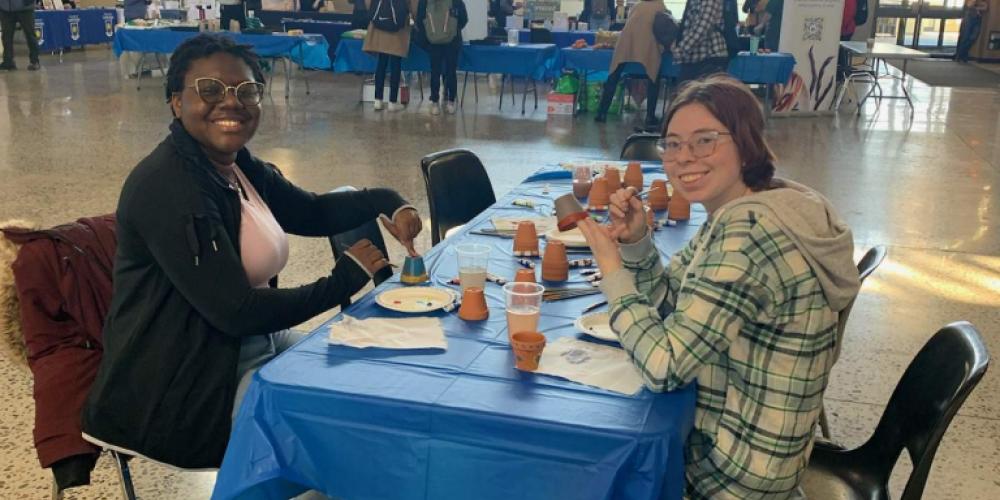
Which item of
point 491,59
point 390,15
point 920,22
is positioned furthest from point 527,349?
point 920,22

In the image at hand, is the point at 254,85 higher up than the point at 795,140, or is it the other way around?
the point at 254,85

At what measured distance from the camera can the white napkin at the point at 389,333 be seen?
178cm

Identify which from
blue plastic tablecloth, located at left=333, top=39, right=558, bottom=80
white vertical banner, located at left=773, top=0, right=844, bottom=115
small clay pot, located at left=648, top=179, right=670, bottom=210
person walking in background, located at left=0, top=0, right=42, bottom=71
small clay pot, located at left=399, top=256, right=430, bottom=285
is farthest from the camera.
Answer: person walking in background, located at left=0, top=0, right=42, bottom=71

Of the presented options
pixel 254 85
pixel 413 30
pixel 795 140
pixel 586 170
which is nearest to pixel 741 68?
pixel 795 140

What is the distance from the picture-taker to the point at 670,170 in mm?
1807

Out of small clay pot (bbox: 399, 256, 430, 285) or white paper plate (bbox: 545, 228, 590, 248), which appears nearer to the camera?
small clay pot (bbox: 399, 256, 430, 285)

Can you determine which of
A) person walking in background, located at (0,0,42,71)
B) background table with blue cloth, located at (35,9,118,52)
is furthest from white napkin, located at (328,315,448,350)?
background table with blue cloth, located at (35,9,118,52)

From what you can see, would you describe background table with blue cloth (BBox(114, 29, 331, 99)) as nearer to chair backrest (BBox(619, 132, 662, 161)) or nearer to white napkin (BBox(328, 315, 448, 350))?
chair backrest (BBox(619, 132, 662, 161))

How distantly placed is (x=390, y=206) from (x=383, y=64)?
7.49m

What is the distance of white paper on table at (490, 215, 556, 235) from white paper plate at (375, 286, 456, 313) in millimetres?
673

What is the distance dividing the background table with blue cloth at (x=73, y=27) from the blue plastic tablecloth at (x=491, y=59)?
6.39 m

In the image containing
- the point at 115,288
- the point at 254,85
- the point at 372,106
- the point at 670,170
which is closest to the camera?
the point at 670,170

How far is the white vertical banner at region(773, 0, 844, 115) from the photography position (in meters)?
9.87

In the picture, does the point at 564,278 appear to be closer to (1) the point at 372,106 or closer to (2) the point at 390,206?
(2) the point at 390,206
